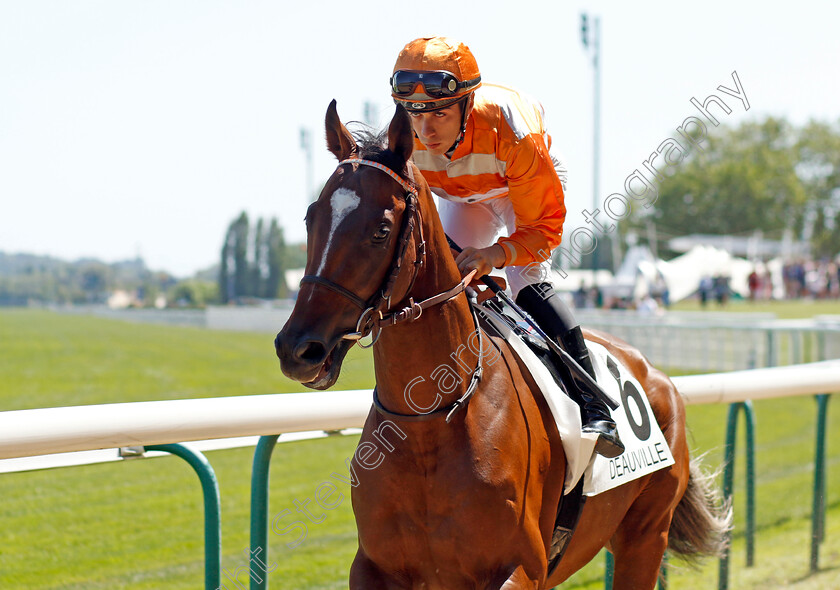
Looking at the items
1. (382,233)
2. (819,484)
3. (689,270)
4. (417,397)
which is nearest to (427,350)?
(417,397)

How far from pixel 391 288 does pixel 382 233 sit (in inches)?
5.4

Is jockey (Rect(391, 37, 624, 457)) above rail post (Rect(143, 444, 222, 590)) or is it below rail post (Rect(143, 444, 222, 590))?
above

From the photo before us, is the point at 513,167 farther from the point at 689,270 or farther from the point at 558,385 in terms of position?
the point at 689,270

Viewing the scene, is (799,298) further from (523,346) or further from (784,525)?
(523,346)

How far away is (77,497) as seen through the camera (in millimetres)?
5891

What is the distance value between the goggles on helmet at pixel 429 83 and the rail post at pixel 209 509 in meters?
1.35

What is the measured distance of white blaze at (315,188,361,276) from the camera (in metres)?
1.93

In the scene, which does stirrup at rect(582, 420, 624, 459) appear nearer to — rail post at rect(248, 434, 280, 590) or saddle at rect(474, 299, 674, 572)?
saddle at rect(474, 299, 674, 572)

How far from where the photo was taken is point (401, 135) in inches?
82.6

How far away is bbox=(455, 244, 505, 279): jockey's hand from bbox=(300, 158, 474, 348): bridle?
23cm

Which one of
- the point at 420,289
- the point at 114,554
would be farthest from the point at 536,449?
the point at 114,554

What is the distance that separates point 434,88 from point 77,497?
4837 mm

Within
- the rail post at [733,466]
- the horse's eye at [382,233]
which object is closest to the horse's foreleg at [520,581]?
the horse's eye at [382,233]

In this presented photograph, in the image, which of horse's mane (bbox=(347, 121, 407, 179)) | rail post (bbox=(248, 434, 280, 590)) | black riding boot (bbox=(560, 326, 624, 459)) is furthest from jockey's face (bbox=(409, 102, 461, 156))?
rail post (bbox=(248, 434, 280, 590))
